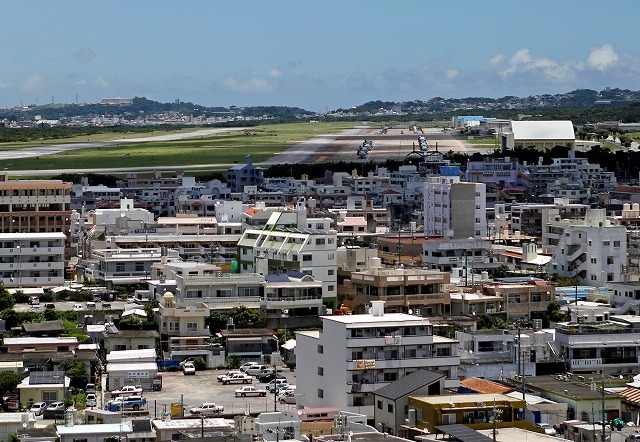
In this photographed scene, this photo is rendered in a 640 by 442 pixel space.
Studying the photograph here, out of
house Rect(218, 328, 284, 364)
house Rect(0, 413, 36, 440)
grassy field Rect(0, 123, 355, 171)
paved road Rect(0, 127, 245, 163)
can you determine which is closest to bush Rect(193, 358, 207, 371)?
house Rect(218, 328, 284, 364)

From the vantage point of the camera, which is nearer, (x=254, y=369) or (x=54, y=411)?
(x=54, y=411)

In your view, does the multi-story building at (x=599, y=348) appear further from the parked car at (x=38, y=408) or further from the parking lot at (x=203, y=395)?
the parked car at (x=38, y=408)

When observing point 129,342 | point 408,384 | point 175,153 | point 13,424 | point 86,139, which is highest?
point 86,139

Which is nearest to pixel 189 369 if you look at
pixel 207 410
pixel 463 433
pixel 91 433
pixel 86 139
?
pixel 207 410

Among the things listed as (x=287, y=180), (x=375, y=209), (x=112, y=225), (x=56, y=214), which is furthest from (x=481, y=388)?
(x=287, y=180)

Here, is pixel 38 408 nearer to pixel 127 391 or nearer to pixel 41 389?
pixel 41 389

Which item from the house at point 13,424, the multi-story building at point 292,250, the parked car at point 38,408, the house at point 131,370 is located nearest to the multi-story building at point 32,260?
the multi-story building at point 292,250

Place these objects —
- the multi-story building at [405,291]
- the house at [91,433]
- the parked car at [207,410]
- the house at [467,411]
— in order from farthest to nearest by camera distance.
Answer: the multi-story building at [405,291], the parked car at [207,410], the house at [91,433], the house at [467,411]

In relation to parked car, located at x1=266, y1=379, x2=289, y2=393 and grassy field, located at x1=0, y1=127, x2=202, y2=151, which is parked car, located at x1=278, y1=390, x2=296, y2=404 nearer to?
parked car, located at x1=266, y1=379, x2=289, y2=393
